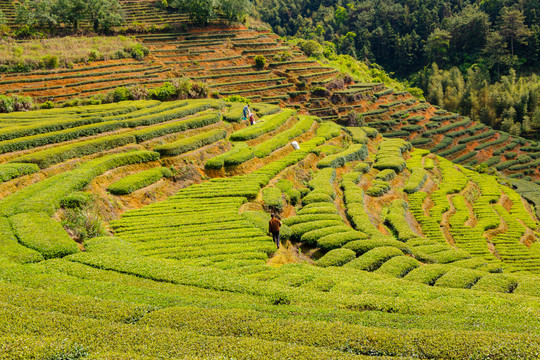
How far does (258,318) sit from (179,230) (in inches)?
400

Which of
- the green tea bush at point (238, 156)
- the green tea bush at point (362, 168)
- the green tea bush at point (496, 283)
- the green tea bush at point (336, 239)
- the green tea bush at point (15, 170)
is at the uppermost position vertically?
the green tea bush at point (15, 170)

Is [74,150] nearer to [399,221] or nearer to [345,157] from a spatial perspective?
[399,221]

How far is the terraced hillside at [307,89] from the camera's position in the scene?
62.3m

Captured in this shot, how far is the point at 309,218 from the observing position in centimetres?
2380

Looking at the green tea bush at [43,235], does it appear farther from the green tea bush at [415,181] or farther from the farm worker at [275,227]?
the green tea bush at [415,181]

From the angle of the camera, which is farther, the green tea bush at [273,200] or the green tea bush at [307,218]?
the green tea bush at [273,200]

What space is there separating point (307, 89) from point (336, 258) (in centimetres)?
5434

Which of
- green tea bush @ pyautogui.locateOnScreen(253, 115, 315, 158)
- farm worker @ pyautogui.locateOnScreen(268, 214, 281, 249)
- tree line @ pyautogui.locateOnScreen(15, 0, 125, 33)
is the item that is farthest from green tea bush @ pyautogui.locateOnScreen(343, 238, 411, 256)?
tree line @ pyautogui.locateOnScreen(15, 0, 125, 33)

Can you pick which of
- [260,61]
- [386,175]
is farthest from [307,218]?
[260,61]

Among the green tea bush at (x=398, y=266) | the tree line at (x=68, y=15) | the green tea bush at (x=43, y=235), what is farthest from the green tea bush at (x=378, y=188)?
the tree line at (x=68, y=15)

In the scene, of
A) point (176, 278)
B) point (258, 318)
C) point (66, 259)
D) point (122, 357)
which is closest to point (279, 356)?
point (258, 318)

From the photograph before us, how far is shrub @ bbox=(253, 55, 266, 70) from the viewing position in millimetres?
69875

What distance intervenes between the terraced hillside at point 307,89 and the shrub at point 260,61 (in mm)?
1104

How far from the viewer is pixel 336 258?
1916 cm
